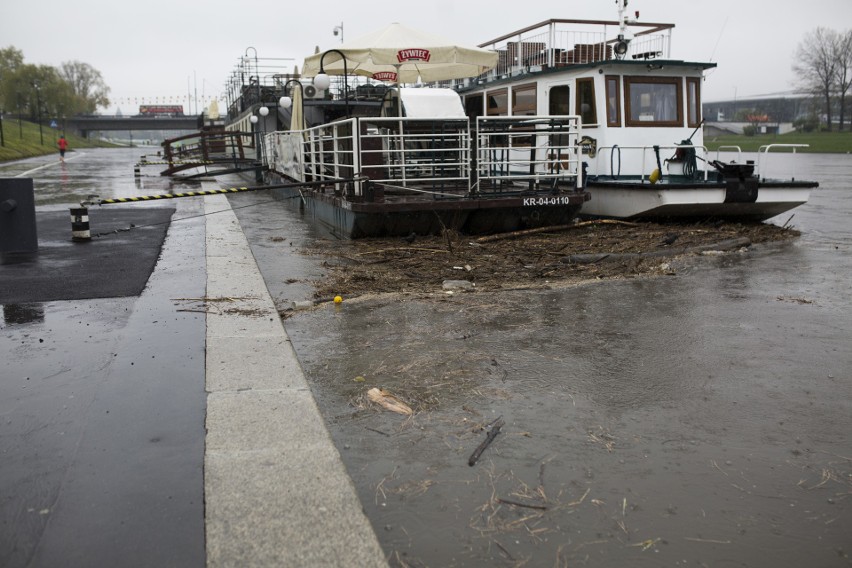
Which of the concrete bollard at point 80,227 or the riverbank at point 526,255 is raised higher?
the concrete bollard at point 80,227

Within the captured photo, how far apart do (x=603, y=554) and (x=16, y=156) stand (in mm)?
55430

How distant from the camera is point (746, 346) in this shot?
5.32m

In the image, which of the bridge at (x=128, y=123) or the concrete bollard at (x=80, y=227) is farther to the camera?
the bridge at (x=128, y=123)

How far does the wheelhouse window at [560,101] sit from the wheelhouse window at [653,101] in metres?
1.07

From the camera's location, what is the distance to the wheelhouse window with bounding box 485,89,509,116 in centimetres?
1538

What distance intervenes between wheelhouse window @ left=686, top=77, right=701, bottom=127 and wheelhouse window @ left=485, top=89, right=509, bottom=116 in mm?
3594

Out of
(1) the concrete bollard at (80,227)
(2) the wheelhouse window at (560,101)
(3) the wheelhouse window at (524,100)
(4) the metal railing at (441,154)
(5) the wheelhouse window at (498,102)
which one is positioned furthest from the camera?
(5) the wheelhouse window at (498,102)

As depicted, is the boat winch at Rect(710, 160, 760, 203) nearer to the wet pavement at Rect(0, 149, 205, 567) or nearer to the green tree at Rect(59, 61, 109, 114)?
the wet pavement at Rect(0, 149, 205, 567)

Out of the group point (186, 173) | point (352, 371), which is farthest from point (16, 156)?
point (352, 371)

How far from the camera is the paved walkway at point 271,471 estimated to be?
2754 millimetres

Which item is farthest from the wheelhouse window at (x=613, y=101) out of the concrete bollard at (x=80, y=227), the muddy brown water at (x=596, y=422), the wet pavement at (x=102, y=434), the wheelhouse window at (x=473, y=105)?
the wet pavement at (x=102, y=434)

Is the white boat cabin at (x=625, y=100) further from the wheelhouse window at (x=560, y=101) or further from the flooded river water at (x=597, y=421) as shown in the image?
the flooded river water at (x=597, y=421)

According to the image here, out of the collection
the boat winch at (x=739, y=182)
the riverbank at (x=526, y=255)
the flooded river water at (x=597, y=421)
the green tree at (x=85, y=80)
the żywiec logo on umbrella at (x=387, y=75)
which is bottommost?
the flooded river water at (x=597, y=421)

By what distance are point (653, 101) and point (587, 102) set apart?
3.92ft
